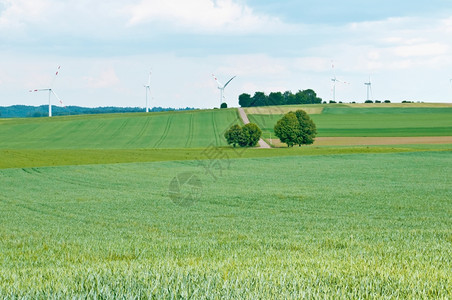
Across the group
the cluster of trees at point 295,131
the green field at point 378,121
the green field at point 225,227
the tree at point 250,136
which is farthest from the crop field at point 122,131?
the green field at point 225,227

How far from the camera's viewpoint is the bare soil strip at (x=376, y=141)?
8992 centimetres

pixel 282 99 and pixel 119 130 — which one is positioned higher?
pixel 282 99

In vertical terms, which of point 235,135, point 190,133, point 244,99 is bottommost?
point 235,135

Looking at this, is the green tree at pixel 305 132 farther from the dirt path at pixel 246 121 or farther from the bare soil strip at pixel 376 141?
the dirt path at pixel 246 121

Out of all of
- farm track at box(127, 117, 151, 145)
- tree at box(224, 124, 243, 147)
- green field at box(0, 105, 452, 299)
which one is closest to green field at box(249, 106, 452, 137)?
tree at box(224, 124, 243, 147)

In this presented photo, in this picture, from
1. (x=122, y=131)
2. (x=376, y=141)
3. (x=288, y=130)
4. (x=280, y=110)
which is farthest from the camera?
(x=280, y=110)

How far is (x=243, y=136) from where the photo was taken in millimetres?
92125

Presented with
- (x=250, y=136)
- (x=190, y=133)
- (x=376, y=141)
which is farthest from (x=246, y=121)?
(x=376, y=141)

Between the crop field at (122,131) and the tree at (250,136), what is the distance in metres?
4.98

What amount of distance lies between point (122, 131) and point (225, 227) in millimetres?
96818

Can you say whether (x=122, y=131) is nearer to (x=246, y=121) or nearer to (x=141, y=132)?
(x=141, y=132)

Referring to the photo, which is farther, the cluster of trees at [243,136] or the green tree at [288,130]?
the green tree at [288,130]

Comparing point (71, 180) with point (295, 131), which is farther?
point (295, 131)

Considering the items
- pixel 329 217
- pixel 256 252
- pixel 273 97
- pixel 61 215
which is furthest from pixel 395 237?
pixel 273 97
